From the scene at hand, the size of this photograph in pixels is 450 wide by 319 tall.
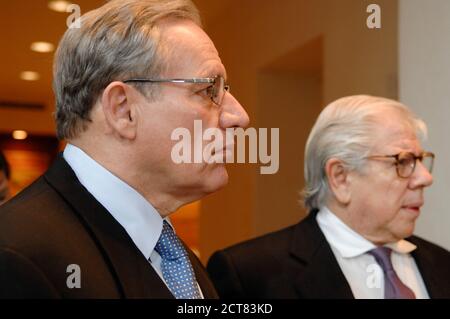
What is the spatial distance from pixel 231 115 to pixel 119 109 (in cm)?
20

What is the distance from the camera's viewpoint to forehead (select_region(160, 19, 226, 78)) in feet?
3.39

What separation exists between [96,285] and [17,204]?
160mm

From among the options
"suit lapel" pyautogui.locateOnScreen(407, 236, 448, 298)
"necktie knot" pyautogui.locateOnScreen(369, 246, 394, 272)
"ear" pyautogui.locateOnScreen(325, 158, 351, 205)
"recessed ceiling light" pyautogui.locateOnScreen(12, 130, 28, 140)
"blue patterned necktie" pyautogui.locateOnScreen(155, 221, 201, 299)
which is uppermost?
"blue patterned necktie" pyautogui.locateOnScreen(155, 221, 201, 299)

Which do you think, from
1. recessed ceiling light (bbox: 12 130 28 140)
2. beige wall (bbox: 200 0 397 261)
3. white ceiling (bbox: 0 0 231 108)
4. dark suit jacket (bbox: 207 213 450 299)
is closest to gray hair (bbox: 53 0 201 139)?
dark suit jacket (bbox: 207 213 450 299)

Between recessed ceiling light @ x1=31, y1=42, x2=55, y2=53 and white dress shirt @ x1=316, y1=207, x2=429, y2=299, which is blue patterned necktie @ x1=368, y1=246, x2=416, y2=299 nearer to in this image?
white dress shirt @ x1=316, y1=207, x2=429, y2=299

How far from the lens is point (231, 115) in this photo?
109 centimetres

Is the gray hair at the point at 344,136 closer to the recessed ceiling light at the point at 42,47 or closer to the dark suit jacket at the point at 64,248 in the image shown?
the dark suit jacket at the point at 64,248

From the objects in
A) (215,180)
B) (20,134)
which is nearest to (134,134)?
(215,180)

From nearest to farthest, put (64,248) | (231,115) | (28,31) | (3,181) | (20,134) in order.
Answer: (64,248), (231,115), (3,181), (28,31), (20,134)

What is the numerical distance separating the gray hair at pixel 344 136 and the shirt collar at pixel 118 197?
784 millimetres

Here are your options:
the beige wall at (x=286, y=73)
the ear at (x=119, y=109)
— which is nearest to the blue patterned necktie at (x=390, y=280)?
the ear at (x=119, y=109)

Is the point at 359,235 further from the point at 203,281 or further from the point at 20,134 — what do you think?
the point at 20,134

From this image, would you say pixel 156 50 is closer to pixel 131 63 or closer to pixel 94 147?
pixel 131 63

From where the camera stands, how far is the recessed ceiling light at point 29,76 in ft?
17.7
